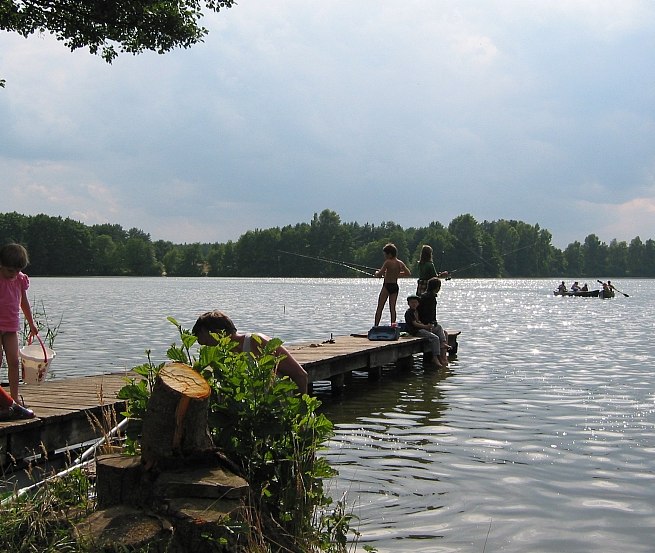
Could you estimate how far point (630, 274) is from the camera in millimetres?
195750

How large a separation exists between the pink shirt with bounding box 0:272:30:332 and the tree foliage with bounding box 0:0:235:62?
8637mm

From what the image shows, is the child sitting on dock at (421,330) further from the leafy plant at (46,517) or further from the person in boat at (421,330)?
the leafy plant at (46,517)

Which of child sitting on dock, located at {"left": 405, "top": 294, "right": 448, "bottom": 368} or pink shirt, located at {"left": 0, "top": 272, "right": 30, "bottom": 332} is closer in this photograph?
pink shirt, located at {"left": 0, "top": 272, "right": 30, "bottom": 332}

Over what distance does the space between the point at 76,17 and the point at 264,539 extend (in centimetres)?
1352

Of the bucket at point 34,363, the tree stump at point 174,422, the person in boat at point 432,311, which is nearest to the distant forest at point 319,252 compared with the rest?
the person in boat at point 432,311

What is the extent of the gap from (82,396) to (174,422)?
15.8 ft

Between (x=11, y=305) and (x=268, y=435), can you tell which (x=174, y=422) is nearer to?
(x=268, y=435)

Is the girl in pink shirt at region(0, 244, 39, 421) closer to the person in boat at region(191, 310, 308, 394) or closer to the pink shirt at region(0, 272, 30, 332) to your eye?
the pink shirt at region(0, 272, 30, 332)

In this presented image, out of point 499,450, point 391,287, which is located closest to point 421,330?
point 391,287

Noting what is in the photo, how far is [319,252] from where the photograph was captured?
160750 millimetres

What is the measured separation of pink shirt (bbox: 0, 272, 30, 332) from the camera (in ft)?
24.2

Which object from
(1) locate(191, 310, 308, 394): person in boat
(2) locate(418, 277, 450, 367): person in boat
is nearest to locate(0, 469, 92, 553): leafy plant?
(1) locate(191, 310, 308, 394): person in boat

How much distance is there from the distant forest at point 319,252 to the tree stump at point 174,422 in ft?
405

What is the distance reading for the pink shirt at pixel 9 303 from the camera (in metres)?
7.38
